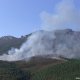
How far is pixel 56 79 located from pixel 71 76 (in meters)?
9.73

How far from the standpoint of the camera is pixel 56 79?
194 m

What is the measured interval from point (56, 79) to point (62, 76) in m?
5.50

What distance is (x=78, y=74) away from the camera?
196 meters

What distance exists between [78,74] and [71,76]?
24.1ft

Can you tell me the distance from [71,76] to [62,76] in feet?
26.8

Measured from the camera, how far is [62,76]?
197125mm

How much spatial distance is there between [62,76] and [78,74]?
1014cm

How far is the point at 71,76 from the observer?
191 m

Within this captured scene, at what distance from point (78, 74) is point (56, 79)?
1448 cm
